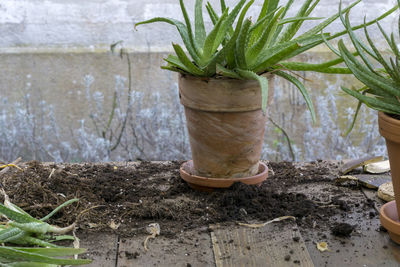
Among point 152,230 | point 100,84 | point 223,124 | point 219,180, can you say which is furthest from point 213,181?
point 100,84

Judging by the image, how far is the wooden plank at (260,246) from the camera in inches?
51.4

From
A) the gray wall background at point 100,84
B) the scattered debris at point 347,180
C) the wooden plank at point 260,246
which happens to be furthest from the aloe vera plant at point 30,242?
the gray wall background at point 100,84

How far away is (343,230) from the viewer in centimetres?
143

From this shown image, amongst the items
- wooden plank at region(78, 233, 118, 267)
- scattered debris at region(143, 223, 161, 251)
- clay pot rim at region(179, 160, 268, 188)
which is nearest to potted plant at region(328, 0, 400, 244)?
clay pot rim at region(179, 160, 268, 188)

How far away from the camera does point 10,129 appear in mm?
2988

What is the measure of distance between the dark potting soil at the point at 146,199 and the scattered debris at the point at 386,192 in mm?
163

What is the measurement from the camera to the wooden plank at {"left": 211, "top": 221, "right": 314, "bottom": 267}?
1307mm

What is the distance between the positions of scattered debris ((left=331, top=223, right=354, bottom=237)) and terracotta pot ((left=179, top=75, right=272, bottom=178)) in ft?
1.32

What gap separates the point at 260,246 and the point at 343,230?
24cm

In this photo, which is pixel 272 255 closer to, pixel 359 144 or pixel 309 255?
pixel 309 255

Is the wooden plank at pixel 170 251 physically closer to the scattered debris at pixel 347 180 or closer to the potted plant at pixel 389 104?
the potted plant at pixel 389 104

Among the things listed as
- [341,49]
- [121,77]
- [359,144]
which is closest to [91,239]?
[341,49]

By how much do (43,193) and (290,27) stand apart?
0.98m

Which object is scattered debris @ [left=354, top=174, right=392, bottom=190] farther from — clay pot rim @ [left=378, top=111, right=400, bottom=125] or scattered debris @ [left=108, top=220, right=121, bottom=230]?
scattered debris @ [left=108, top=220, right=121, bottom=230]
